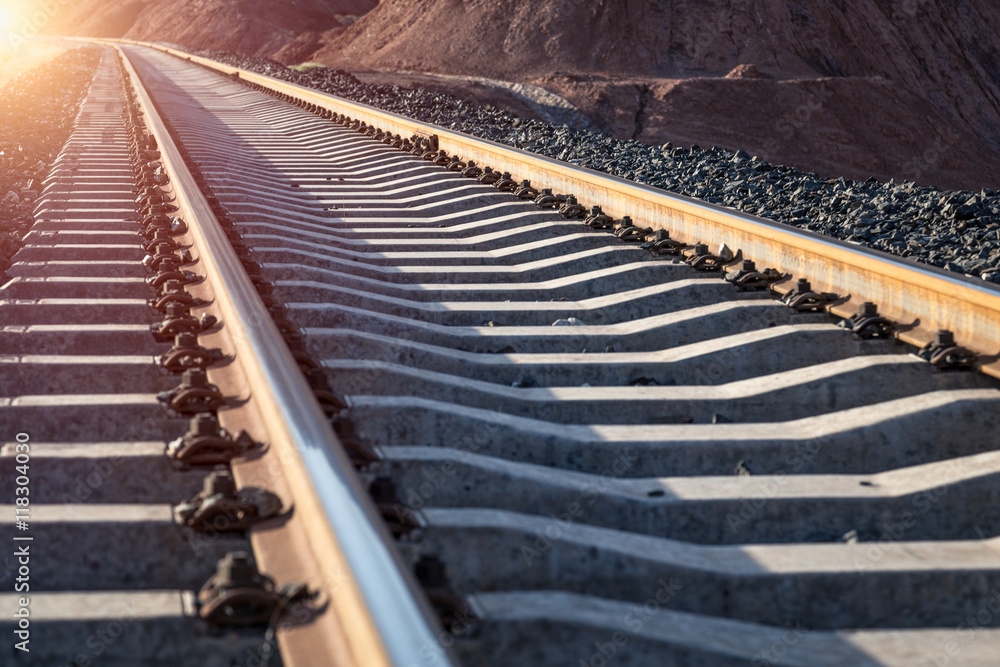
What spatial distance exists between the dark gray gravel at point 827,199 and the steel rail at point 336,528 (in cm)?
319

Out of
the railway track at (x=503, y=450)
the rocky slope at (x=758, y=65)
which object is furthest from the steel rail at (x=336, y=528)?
the rocky slope at (x=758, y=65)

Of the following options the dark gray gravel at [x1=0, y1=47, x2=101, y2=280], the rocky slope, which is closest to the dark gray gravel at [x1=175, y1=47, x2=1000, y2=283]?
the dark gray gravel at [x1=0, y1=47, x2=101, y2=280]

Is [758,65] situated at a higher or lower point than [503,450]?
higher

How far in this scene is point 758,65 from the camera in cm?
3447

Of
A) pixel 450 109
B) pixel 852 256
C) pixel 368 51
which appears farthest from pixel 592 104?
pixel 852 256

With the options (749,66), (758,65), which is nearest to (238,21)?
(758,65)

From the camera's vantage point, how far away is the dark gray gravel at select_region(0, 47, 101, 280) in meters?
6.30

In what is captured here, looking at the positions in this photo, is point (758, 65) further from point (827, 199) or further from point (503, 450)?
point (503, 450)

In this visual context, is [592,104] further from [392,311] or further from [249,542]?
[249,542]

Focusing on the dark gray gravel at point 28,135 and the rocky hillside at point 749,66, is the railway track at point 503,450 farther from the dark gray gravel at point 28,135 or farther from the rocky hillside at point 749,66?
the rocky hillside at point 749,66

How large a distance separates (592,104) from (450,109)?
40.3ft

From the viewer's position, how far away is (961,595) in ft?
7.43

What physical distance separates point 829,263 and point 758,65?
3262cm

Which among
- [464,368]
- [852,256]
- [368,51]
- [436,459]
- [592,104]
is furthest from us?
[368,51]
